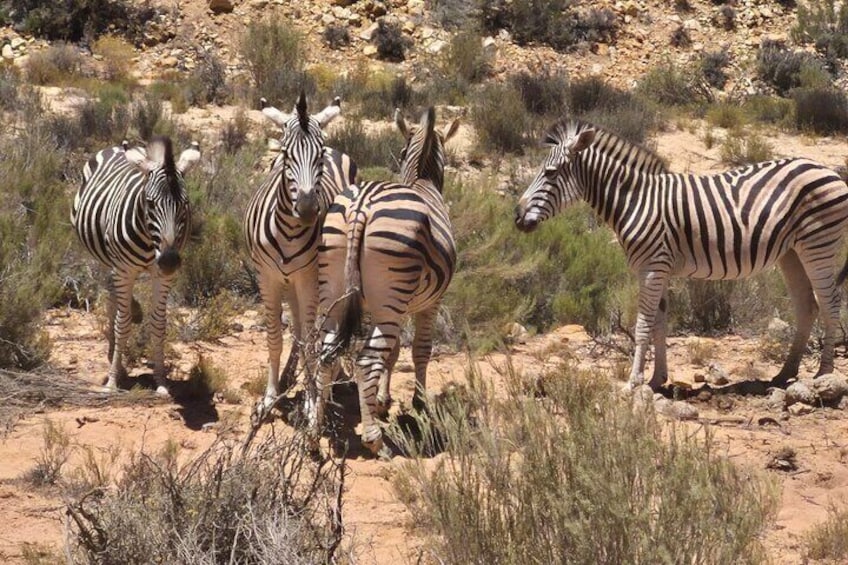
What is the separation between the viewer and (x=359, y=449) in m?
8.05

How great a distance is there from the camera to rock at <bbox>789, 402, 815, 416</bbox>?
8984 mm

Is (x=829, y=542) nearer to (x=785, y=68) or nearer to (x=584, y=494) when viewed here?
(x=584, y=494)

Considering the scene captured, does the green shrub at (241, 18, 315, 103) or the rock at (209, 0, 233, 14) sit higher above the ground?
the rock at (209, 0, 233, 14)

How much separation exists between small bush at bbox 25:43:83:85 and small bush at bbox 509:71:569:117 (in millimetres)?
8296

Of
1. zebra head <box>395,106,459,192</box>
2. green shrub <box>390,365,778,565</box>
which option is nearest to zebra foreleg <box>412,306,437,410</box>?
zebra head <box>395,106,459,192</box>

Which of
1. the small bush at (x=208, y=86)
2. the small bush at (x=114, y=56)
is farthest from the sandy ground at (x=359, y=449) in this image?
the small bush at (x=114, y=56)

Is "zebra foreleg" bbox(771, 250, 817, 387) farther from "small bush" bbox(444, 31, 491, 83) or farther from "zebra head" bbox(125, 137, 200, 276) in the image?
"small bush" bbox(444, 31, 491, 83)

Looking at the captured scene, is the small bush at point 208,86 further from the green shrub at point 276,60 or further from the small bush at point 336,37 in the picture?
the small bush at point 336,37

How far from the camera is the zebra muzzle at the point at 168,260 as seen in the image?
8.23 m

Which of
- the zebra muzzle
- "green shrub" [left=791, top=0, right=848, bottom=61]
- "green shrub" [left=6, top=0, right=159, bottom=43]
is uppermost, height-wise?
"green shrub" [left=791, top=0, right=848, bottom=61]

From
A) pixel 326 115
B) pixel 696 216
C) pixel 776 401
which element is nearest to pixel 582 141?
pixel 696 216

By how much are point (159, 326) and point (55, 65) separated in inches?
550

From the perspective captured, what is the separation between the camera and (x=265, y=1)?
25703 millimetres

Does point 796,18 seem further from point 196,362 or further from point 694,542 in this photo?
point 694,542
